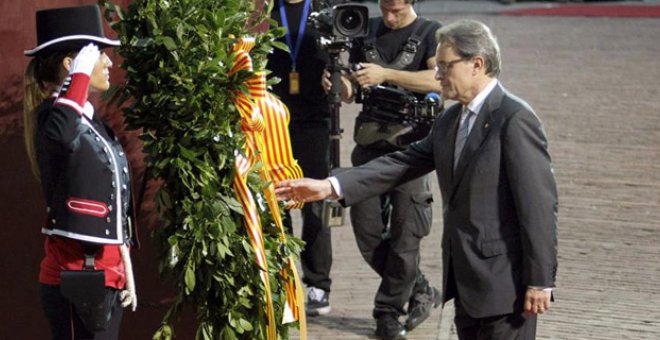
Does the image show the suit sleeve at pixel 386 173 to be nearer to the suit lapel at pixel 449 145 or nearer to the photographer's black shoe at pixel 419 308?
the suit lapel at pixel 449 145

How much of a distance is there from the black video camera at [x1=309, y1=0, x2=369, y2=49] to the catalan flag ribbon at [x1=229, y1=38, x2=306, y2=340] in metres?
1.59

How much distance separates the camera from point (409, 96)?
8.38 meters

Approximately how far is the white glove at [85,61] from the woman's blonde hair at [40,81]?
0.40 feet

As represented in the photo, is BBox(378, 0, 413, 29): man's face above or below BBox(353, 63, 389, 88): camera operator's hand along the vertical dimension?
above

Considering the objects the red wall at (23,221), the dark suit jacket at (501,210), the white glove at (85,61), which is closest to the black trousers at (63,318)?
the white glove at (85,61)

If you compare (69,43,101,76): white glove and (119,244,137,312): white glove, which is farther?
(119,244,137,312): white glove

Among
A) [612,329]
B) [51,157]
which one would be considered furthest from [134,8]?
[612,329]

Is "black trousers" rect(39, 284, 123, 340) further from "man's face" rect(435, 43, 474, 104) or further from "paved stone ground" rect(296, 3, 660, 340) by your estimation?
"paved stone ground" rect(296, 3, 660, 340)

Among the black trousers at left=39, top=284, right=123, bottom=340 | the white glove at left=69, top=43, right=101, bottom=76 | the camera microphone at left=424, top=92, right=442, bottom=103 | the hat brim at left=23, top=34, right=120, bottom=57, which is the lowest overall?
the black trousers at left=39, top=284, right=123, bottom=340

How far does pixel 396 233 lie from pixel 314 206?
0.77m

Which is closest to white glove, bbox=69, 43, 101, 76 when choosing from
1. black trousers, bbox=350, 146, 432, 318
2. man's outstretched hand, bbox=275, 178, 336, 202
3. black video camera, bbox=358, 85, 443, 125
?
man's outstretched hand, bbox=275, 178, 336, 202

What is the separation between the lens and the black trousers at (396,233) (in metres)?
8.54

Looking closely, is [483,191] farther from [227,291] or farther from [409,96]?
[409,96]

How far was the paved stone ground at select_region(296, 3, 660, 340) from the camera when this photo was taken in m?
9.11
